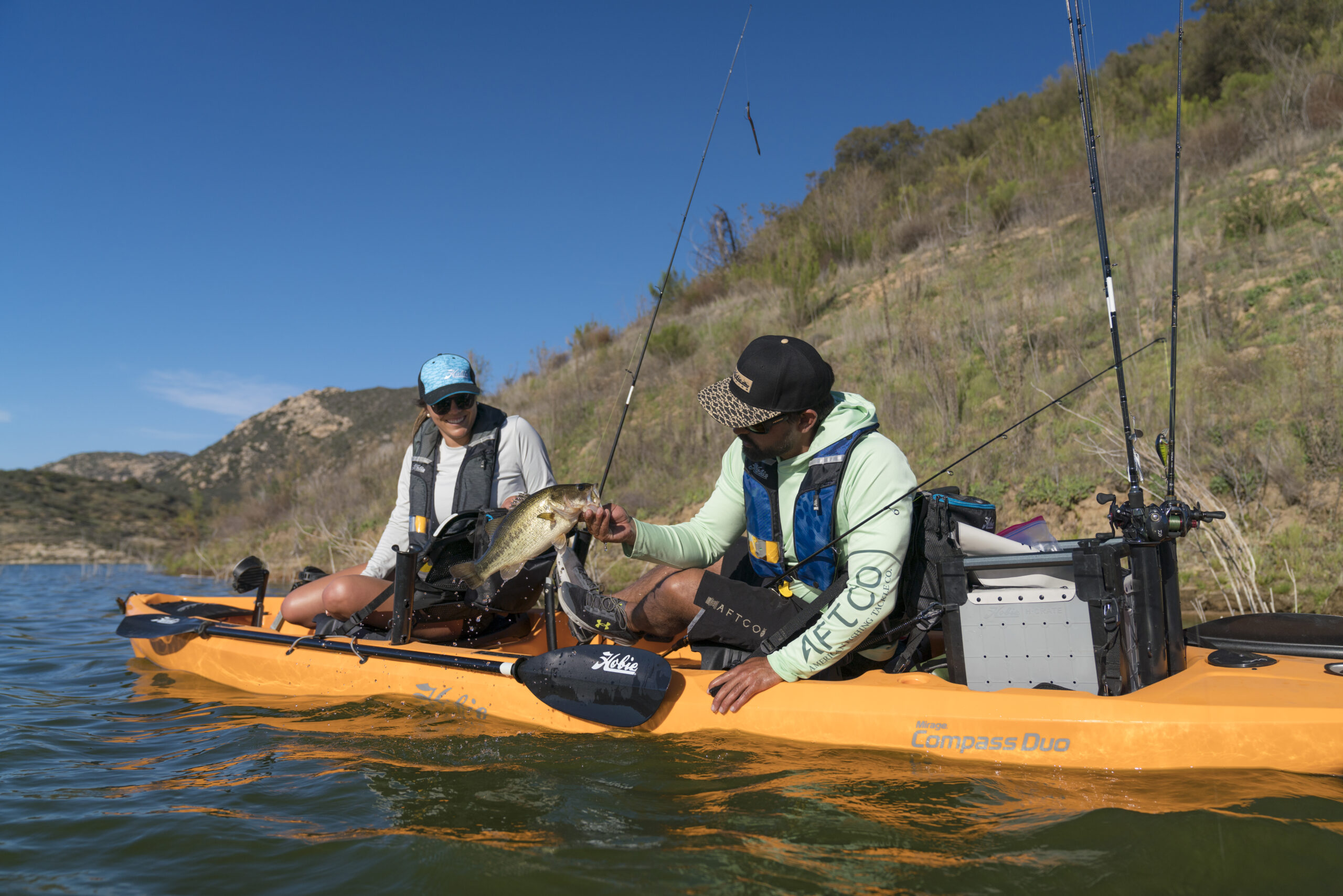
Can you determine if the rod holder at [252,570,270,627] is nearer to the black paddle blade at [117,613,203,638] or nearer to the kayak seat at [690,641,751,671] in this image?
the black paddle blade at [117,613,203,638]

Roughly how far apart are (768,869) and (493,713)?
2.06 m

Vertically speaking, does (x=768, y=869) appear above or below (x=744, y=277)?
below

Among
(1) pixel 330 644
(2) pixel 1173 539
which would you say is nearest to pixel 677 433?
(1) pixel 330 644

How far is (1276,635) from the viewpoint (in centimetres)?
372

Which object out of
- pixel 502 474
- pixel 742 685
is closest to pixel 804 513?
pixel 742 685

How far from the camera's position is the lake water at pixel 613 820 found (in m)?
2.34

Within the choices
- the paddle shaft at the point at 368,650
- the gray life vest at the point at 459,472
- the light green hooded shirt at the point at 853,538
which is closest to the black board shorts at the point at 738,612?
the light green hooded shirt at the point at 853,538

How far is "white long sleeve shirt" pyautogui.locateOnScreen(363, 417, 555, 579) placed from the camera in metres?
4.93

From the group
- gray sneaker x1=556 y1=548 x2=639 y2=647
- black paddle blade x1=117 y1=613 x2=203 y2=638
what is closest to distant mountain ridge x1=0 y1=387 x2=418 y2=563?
black paddle blade x1=117 y1=613 x2=203 y2=638

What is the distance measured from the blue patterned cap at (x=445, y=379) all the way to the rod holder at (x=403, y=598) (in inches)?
35.0

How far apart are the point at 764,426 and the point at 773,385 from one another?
0.18 metres

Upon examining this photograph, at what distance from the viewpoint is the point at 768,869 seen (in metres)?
2.37

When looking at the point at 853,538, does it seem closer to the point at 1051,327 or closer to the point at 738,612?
the point at 738,612

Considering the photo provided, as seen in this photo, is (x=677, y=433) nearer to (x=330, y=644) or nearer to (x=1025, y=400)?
(x=1025, y=400)
